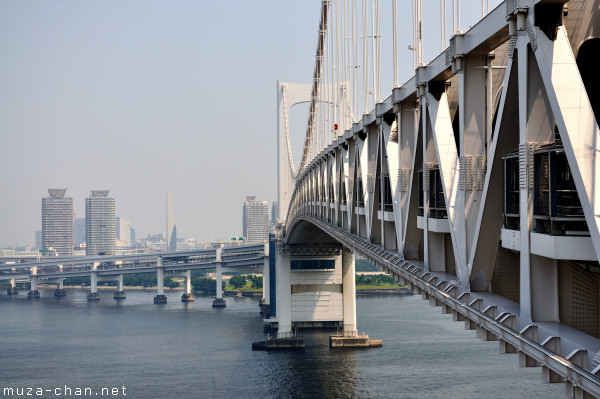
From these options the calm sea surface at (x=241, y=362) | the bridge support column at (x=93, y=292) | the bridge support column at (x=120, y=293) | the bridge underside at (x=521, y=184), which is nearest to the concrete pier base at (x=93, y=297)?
the bridge support column at (x=93, y=292)

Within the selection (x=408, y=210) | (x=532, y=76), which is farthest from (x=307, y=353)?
(x=532, y=76)

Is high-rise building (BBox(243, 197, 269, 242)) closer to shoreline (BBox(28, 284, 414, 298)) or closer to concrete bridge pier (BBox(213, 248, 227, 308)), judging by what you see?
shoreline (BBox(28, 284, 414, 298))

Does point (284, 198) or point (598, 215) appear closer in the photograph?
point (598, 215)

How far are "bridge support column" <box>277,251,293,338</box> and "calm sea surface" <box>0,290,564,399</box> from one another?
1.37 m

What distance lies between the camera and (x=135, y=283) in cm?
9775

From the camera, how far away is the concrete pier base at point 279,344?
130 feet

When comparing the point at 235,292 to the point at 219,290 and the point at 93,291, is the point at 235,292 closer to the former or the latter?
the point at 219,290

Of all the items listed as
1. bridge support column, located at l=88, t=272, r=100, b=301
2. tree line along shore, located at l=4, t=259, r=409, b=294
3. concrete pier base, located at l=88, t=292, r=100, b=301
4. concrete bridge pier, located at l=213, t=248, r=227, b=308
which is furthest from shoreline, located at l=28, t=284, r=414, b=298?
concrete pier base, located at l=88, t=292, r=100, b=301

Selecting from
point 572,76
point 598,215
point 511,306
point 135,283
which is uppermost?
point 572,76

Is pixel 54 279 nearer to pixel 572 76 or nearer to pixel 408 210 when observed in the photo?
pixel 408 210

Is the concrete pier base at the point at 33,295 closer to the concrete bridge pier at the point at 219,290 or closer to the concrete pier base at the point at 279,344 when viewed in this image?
the concrete bridge pier at the point at 219,290

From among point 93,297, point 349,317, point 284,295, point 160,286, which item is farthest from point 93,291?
point 349,317

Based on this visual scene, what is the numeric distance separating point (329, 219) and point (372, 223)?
28.4 ft

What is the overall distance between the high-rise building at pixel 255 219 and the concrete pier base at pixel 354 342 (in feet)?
447
